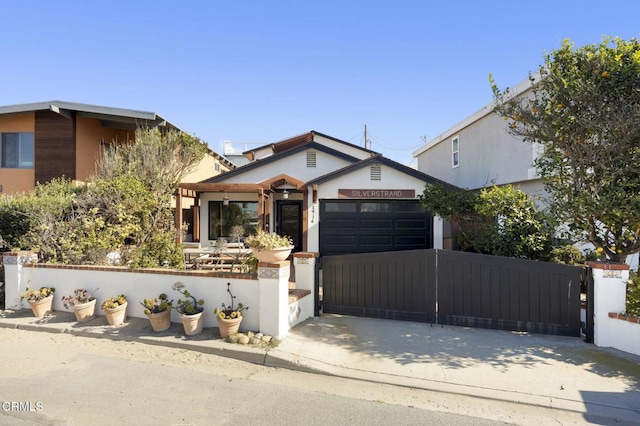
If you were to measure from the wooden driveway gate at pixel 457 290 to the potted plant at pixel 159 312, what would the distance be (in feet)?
9.57

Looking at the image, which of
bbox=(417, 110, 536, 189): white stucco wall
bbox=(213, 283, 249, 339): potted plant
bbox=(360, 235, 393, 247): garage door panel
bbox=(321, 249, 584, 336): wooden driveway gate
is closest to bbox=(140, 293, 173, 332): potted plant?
bbox=(213, 283, 249, 339): potted plant

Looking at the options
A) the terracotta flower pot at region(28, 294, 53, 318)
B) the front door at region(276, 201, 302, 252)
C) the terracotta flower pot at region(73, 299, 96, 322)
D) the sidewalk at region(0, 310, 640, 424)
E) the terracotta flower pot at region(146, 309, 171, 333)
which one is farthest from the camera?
the front door at region(276, 201, 302, 252)

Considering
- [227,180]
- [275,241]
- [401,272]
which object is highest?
[227,180]

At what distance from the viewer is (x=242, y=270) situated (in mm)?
6906

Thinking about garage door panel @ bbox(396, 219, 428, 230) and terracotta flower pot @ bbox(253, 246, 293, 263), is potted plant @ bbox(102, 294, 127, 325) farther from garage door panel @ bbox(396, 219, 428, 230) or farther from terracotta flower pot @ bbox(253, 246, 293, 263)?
garage door panel @ bbox(396, 219, 428, 230)

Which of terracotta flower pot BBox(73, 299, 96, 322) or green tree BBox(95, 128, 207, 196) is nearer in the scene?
terracotta flower pot BBox(73, 299, 96, 322)

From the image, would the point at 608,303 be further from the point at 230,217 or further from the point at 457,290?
the point at 230,217

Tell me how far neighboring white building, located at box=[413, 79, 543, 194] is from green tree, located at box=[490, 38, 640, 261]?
11.3ft

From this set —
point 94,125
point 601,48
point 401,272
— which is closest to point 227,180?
point 94,125

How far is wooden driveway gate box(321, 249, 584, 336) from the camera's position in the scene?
20.8 ft

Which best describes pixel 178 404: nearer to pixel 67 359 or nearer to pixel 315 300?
pixel 67 359

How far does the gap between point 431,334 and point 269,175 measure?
9.77 metres

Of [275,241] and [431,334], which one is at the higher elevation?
[275,241]

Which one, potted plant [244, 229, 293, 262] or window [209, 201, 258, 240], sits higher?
window [209, 201, 258, 240]
